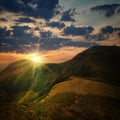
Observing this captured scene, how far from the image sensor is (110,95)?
2916 inches

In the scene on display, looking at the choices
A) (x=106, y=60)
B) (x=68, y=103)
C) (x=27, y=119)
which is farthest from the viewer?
(x=106, y=60)

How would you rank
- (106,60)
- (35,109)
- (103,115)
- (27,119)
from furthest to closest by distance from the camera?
(106,60) < (35,109) < (103,115) < (27,119)

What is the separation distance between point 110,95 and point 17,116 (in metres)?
36.2

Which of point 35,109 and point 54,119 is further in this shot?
point 35,109

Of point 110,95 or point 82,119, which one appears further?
point 110,95

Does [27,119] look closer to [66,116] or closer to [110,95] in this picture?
[66,116]

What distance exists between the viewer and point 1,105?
5578 cm

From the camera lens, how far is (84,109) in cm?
5553

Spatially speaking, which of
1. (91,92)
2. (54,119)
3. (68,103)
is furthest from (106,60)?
(54,119)

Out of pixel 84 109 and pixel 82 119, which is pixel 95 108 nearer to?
pixel 84 109

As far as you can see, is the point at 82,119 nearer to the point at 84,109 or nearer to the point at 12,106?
the point at 84,109

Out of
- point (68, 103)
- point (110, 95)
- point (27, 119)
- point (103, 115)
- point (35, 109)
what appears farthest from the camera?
point (110, 95)

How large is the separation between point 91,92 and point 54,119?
101 feet

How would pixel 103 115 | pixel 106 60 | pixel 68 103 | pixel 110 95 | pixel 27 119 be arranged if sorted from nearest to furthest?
1. pixel 27 119
2. pixel 103 115
3. pixel 68 103
4. pixel 110 95
5. pixel 106 60
